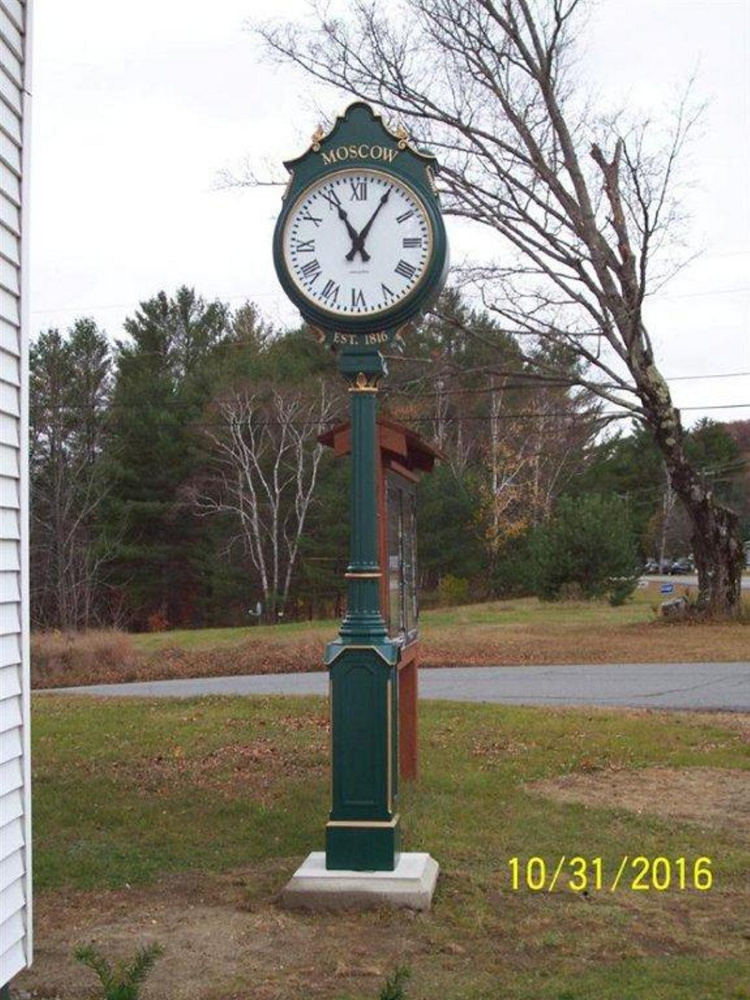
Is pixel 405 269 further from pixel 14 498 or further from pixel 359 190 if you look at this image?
pixel 14 498

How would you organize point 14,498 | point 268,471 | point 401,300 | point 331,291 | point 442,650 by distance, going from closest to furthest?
point 14,498, point 401,300, point 331,291, point 442,650, point 268,471

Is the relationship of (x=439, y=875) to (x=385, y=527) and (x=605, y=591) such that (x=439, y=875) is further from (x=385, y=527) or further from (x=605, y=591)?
(x=605, y=591)

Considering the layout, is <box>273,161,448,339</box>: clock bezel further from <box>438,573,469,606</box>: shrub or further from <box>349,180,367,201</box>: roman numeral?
<box>438,573,469,606</box>: shrub

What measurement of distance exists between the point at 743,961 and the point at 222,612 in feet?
151

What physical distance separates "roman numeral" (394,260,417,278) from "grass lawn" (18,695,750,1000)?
3015mm

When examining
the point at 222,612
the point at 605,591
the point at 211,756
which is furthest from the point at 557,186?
the point at 222,612

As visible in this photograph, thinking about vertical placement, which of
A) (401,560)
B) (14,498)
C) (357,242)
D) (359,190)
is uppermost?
(359,190)

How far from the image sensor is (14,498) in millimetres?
4473

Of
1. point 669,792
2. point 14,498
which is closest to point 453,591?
point 669,792

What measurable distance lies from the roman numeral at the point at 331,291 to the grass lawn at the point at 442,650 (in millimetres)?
14521

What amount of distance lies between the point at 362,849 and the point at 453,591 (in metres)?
41.3

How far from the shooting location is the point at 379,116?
657 centimetres

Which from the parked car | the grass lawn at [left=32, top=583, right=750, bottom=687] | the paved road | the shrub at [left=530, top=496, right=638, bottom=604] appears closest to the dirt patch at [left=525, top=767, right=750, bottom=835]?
the paved road

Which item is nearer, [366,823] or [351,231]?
[366,823]
